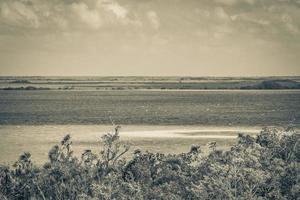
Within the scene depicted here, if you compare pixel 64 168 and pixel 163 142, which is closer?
pixel 64 168

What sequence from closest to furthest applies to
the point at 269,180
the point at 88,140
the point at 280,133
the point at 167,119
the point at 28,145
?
the point at 269,180 < the point at 280,133 < the point at 28,145 < the point at 88,140 < the point at 167,119

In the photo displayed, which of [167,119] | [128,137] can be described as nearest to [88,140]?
[128,137]

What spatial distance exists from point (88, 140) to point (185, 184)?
42.3 meters

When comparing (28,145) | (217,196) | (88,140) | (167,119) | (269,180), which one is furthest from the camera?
(167,119)

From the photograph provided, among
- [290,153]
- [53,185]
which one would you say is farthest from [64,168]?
[290,153]

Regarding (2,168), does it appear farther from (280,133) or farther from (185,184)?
(280,133)

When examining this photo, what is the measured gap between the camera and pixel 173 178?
24953mm

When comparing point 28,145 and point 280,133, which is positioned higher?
point 280,133

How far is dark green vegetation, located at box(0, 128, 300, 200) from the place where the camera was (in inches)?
848

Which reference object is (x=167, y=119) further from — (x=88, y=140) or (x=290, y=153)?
(x=290, y=153)

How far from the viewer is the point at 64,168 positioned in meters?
24.4

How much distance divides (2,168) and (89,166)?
12.5 ft

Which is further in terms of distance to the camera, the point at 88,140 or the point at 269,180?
the point at 88,140

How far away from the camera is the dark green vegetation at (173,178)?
2153 cm
